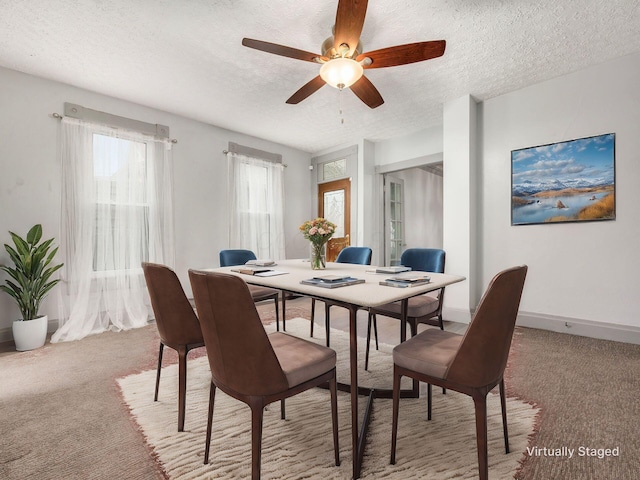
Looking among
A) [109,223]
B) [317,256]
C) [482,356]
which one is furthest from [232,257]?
[482,356]

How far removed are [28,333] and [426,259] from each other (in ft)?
12.3

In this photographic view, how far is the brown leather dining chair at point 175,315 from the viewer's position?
1.62 m

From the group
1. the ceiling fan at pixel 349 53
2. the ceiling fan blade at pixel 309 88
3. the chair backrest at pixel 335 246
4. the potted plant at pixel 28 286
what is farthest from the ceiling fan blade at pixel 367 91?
the potted plant at pixel 28 286

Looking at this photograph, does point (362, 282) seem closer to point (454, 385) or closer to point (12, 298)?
point (454, 385)

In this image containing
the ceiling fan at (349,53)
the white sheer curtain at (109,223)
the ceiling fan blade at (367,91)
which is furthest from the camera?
the white sheer curtain at (109,223)

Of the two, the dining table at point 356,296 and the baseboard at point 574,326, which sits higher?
the dining table at point 356,296

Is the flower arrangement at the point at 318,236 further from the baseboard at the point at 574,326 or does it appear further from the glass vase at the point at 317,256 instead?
the baseboard at the point at 574,326

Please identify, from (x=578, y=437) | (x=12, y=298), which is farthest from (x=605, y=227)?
(x=12, y=298)

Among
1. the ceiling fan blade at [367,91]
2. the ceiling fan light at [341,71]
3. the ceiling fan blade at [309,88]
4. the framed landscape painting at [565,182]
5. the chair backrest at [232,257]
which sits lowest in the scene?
the chair backrest at [232,257]

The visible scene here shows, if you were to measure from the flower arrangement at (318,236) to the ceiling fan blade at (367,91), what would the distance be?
3.95 ft

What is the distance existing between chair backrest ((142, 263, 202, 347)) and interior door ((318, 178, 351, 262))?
4070mm

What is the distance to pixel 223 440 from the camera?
156 cm

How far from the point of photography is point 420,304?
214 cm

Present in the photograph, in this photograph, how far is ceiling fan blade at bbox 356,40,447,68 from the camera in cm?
202
